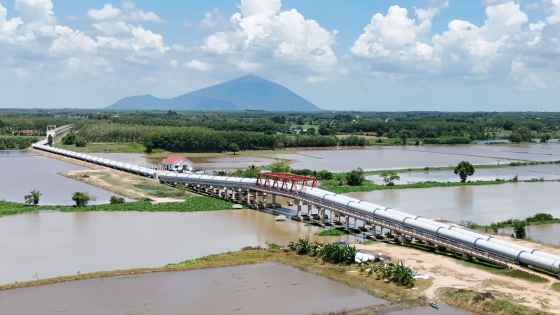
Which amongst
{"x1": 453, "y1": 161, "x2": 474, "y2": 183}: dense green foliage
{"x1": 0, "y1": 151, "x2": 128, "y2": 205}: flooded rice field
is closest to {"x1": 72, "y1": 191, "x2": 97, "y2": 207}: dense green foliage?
{"x1": 0, "y1": 151, "x2": 128, "y2": 205}: flooded rice field

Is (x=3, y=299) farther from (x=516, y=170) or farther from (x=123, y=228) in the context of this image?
(x=516, y=170)

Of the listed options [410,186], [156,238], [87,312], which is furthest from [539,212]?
[87,312]

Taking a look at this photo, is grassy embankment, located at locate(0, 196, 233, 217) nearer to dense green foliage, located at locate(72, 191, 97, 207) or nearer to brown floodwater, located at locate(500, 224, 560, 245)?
dense green foliage, located at locate(72, 191, 97, 207)

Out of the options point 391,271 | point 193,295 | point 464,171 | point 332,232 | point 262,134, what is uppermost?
point 262,134

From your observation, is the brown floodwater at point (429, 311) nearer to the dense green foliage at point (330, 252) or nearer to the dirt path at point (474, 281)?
the dirt path at point (474, 281)

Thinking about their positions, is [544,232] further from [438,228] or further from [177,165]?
[177,165]

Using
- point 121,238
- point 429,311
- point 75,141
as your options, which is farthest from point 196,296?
point 75,141
